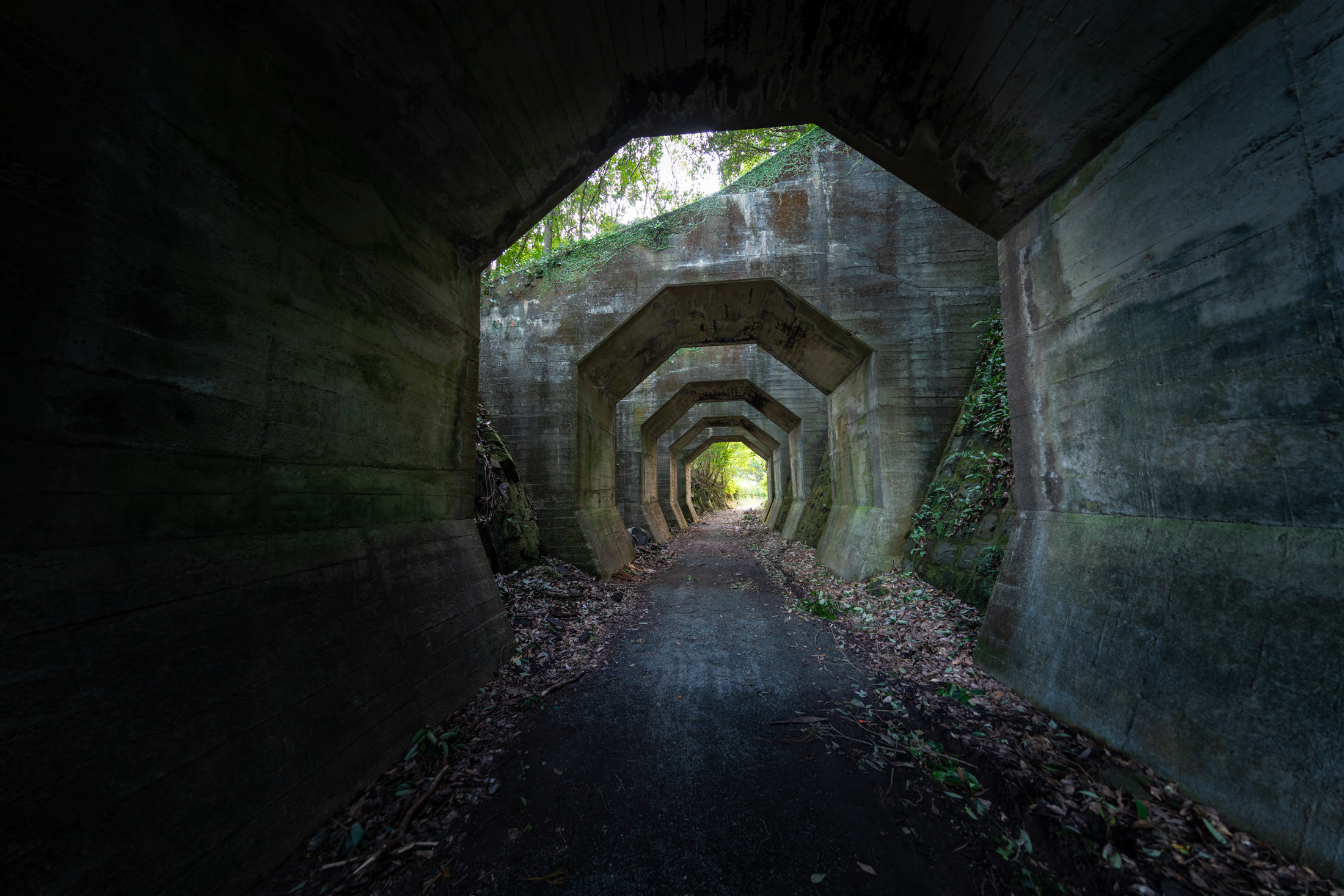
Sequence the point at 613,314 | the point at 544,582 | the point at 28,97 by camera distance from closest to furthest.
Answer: the point at 28,97 < the point at 544,582 < the point at 613,314

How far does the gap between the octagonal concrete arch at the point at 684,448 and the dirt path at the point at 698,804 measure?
55.5ft

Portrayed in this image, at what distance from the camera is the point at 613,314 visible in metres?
8.84

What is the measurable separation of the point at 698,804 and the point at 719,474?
36381 mm

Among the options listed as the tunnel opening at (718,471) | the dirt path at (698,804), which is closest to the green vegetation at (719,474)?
the tunnel opening at (718,471)

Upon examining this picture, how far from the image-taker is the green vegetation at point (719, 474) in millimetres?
34156

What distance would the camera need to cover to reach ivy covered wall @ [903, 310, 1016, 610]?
5.85m

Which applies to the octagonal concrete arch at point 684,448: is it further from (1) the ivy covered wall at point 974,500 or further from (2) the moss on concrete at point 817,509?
(1) the ivy covered wall at point 974,500

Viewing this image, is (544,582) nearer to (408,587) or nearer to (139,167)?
(408,587)

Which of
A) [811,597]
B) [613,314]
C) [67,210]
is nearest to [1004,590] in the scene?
[811,597]

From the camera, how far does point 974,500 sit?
644cm

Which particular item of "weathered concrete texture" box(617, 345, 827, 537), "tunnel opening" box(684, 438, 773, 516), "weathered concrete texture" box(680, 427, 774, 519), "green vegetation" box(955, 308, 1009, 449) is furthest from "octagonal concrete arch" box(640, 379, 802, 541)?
"green vegetation" box(955, 308, 1009, 449)

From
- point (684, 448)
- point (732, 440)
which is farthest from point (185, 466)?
point (732, 440)

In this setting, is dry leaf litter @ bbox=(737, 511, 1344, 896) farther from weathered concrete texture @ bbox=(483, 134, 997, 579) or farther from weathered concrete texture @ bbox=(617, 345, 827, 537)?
weathered concrete texture @ bbox=(617, 345, 827, 537)

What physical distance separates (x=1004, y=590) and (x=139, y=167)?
6.85 meters
